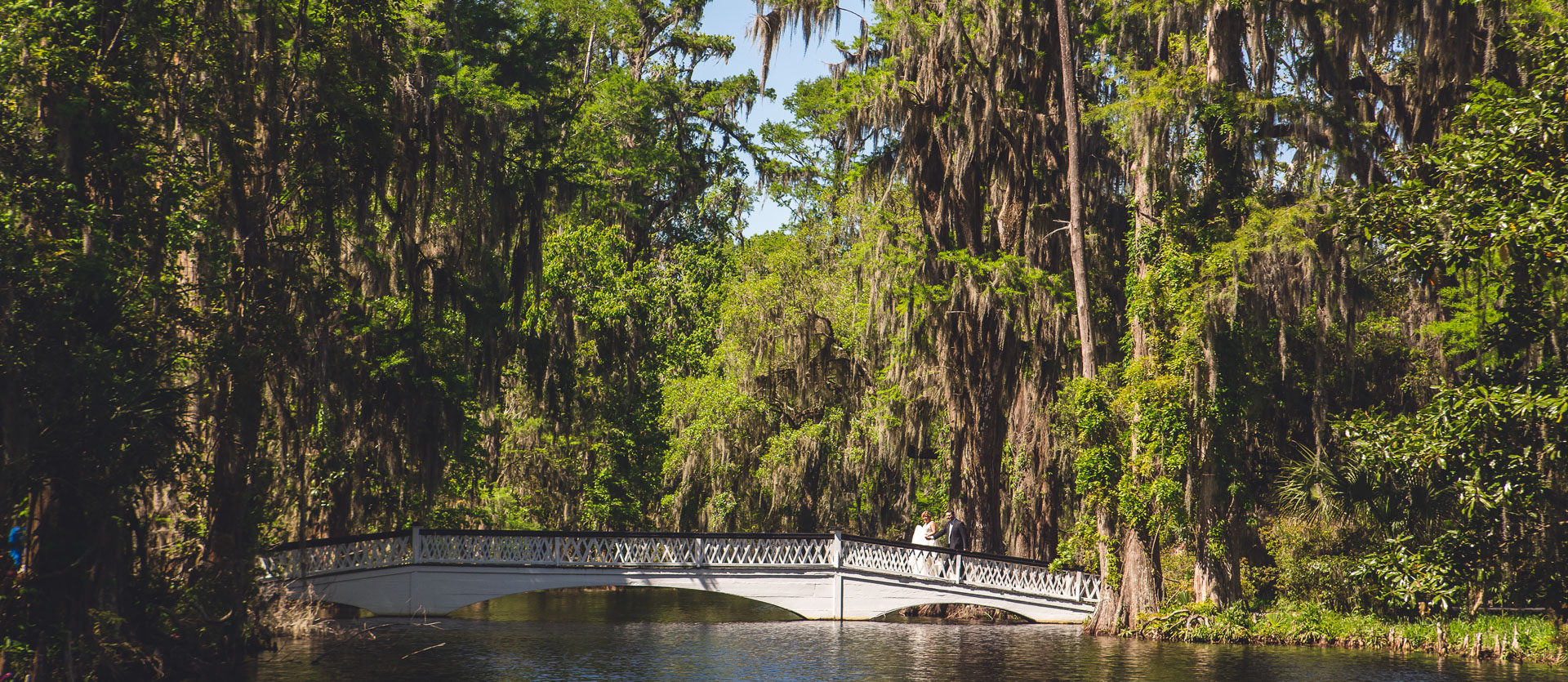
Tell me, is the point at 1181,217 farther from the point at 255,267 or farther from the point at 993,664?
the point at 255,267

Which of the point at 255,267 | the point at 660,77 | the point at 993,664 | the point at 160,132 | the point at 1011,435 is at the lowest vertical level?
the point at 993,664

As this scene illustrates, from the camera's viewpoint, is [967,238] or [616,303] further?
[616,303]

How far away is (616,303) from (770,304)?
4.23 metres

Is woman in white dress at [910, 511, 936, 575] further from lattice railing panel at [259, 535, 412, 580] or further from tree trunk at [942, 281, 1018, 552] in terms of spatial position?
lattice railing panel at [259, 535, 412, 580]

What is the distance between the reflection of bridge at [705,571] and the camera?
22891 mm

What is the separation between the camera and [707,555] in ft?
81.0

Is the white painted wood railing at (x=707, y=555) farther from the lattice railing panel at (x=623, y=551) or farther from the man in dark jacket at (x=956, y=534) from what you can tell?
the man in dark jacket at (x=956, y=534)

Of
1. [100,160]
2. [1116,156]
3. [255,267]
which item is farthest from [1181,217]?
[100,160]

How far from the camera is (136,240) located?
40.6 ft

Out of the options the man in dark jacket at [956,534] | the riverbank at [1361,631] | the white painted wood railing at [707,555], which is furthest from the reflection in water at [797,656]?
the man in dark jacket at [956,534]

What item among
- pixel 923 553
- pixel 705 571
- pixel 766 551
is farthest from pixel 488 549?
pixel 923 553

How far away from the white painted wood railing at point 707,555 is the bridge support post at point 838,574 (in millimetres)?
35

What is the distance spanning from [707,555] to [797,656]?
7324 millimetres

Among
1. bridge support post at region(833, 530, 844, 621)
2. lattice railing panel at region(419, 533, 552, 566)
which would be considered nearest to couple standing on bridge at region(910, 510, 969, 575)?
bridge support post at region(833, 530, 844, 621)
